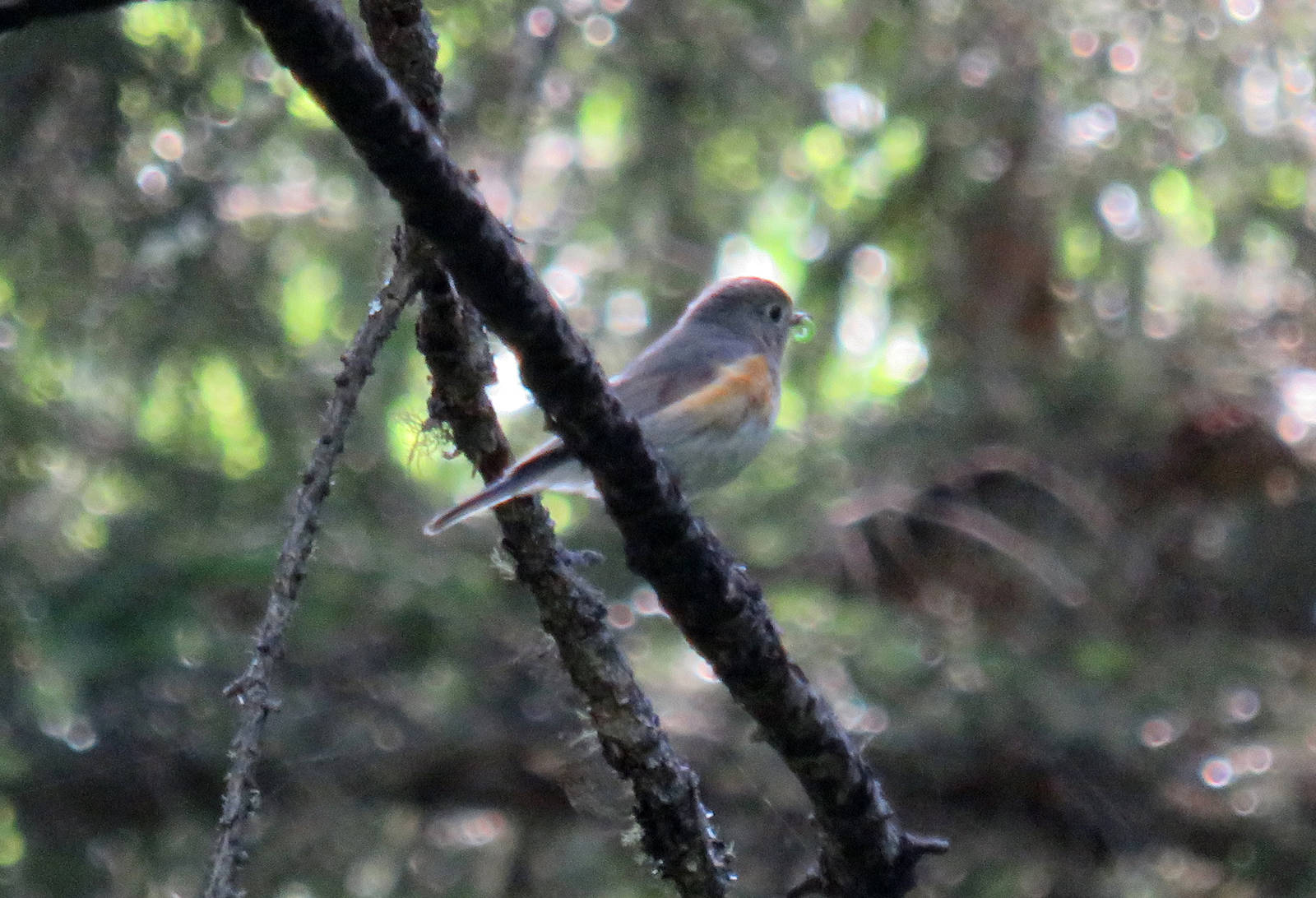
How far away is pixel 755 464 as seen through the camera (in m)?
6.28

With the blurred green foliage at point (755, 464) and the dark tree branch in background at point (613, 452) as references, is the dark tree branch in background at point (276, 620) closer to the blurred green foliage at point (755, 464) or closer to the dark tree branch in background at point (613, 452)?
the dark tree branch in background at point (613, 452)

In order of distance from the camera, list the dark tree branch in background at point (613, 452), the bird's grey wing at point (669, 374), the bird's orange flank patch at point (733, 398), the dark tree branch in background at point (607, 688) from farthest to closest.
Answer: the bird's grey wing at point (669, 374) → the bird's orange flank patch at point (733, 398) → the dark tree branch in background at point (607, 688) → the dark tree branch in background at point (613, 452)

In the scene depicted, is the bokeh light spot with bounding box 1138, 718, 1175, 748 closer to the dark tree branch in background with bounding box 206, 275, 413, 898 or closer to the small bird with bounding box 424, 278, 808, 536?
the small bird with bounding box 424, 278, 808, 536

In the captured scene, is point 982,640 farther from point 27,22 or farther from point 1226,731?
point 27,22

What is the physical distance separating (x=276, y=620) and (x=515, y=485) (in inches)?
40.2

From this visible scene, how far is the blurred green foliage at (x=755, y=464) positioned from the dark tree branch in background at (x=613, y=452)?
59.5 inches

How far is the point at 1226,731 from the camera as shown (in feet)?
17.8

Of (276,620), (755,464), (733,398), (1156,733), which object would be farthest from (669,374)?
(276,620)

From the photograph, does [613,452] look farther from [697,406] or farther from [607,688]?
[697,406]

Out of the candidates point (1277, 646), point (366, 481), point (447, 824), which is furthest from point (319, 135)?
point (1277, 646)

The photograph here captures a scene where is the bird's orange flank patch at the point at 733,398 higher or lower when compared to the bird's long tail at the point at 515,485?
higher

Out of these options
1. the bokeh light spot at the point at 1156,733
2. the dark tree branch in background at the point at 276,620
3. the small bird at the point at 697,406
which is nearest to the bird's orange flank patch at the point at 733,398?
the small bird at the point at 697,406

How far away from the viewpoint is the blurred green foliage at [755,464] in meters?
5.05

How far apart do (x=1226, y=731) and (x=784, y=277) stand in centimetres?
302
